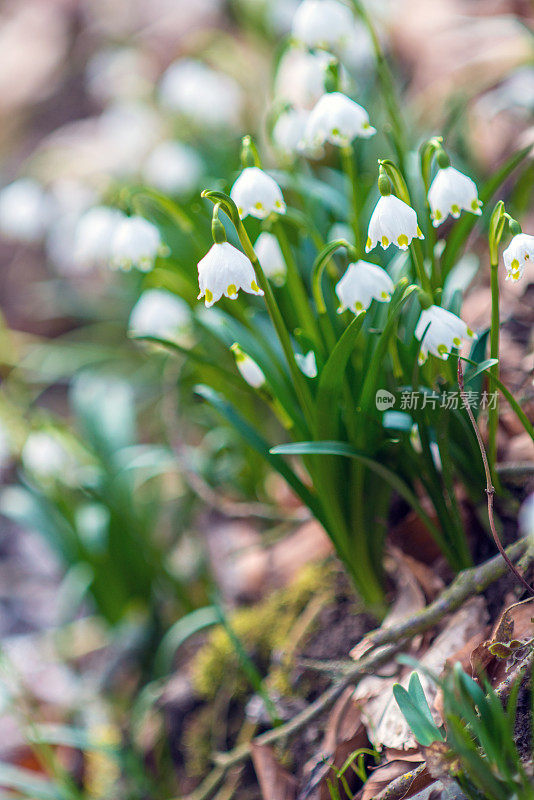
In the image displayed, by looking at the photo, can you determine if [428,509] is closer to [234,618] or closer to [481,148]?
[234,618]

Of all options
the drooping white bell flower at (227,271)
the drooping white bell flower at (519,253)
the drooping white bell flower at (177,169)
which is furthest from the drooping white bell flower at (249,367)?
the drooping white bell flower at (177,169)

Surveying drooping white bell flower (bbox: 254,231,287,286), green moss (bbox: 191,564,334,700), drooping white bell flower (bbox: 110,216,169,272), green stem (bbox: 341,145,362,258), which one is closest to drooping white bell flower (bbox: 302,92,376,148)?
green stem (bbox: 341,145,362,258)

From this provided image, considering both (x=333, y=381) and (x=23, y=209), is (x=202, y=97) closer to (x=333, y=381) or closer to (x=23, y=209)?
(x=23, y=209)

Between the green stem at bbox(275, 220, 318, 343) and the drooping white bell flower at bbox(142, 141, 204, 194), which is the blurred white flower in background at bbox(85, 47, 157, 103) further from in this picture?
the green stem at bbox(275, 220, 318, 343)

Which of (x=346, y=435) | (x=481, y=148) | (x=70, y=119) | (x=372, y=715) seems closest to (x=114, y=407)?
(x=346, y=435)

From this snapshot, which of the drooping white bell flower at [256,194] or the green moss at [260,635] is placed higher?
the drooping white bell flower at [256,194]

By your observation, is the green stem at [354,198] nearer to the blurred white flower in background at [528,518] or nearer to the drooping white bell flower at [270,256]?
the drooping white bell flower at [270,256]
